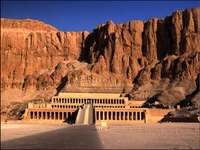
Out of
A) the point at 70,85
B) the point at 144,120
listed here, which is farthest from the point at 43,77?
the point at 144,120

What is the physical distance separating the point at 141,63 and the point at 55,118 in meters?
70.7

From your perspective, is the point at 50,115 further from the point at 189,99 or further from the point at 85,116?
the point at 189,99

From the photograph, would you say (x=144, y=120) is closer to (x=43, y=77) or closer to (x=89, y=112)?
(x=89, y=112)

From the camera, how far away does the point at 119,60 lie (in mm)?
167500

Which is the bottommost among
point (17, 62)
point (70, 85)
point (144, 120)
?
point (144, 120)

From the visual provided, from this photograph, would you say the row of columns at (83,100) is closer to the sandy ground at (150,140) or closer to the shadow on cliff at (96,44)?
the shadow on cliff at (96,44)

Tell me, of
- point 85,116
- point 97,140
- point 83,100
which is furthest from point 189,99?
point 97,140

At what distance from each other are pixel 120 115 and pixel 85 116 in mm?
14669

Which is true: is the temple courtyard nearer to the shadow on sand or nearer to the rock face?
the shadow on sand

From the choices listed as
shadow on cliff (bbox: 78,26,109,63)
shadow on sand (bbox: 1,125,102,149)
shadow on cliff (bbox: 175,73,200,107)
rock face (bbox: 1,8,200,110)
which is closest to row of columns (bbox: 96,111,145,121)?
shadow on cliff (bbox: 175,73,200,107)

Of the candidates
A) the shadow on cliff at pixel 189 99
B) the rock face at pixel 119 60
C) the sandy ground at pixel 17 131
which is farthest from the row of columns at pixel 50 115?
the sandy ground at pixel 17 131

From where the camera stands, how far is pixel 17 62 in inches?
7510

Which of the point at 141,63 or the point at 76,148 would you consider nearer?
the point at 76,148

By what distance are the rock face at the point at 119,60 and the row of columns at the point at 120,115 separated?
22.9 meters
